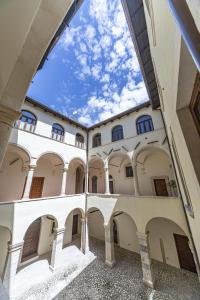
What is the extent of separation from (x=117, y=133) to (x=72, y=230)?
10118 mm

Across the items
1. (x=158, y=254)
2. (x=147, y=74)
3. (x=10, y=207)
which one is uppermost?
(x=147, y=74)

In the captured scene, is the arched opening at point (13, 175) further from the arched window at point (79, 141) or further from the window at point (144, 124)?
the window at point (144, 124)

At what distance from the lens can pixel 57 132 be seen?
9.95 meters

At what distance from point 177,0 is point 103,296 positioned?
9129 mm

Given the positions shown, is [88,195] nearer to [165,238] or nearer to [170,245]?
[165,238]

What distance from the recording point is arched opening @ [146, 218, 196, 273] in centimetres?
738

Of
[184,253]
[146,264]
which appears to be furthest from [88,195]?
[184,253]

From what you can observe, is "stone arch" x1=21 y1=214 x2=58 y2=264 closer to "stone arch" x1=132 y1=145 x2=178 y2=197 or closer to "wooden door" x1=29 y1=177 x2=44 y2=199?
"wooden door" x1=29 y1=177 x2=44 y2=199

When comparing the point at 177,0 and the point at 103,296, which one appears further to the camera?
the point at 103,296

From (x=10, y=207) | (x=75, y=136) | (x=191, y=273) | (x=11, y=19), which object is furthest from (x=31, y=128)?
(x=191, y=273)

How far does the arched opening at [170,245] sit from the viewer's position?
7.38 m

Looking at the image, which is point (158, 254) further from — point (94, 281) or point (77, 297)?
point (77, 297)

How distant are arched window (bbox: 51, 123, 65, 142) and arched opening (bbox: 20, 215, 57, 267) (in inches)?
223

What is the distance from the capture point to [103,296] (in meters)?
5.69
